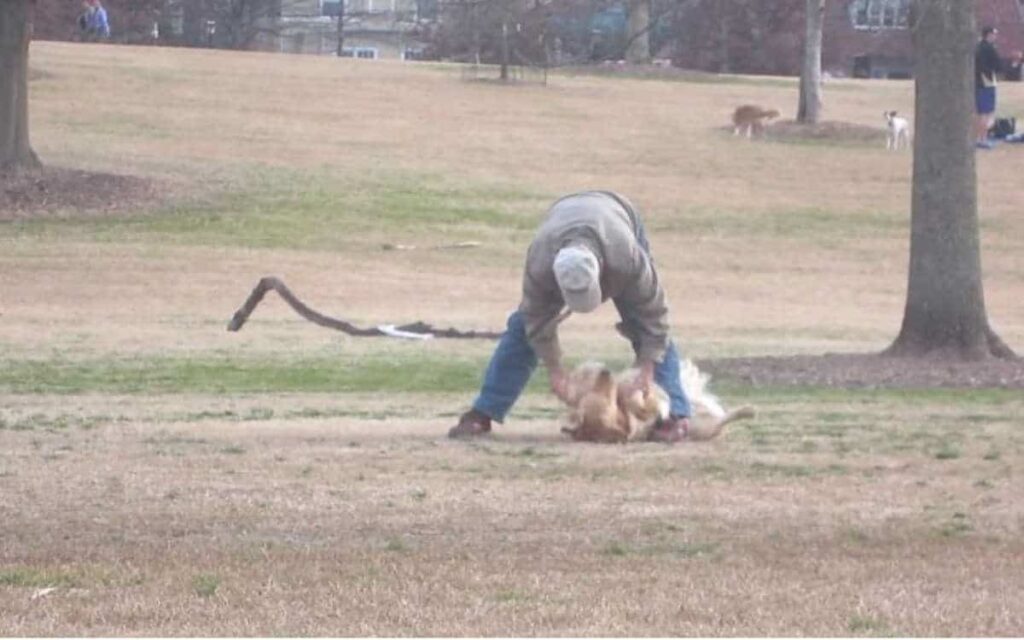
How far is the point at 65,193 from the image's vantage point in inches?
1141

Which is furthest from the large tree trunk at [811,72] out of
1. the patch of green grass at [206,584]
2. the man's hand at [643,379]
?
the patch of green grass at [206,584]

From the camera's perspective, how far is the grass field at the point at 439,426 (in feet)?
22.3

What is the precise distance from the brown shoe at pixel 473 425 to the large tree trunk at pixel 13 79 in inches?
764

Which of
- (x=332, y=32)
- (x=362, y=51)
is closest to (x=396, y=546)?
(x=332, y=32)

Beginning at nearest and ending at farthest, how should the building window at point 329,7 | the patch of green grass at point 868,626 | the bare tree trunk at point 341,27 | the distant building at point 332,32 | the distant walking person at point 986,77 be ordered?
the patch of green grass at point 868,626 → the distant walking person at point 986,77 → the bare tree trunk at point 341,27 → the building window at point 329,7 → the distant building at point 332,32

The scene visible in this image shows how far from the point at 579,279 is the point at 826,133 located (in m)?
33.1

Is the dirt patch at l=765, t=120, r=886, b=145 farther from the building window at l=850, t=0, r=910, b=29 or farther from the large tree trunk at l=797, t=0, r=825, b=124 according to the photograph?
the building window at l=850, t=0, r=910, b=29

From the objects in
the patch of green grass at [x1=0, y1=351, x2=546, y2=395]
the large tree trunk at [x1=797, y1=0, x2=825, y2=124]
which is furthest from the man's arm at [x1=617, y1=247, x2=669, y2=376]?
the large tree trunk at [x1=797, y1=0, x2=825, y2=124]

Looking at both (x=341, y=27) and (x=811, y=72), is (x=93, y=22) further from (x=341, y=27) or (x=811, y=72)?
(x=811, y=72)

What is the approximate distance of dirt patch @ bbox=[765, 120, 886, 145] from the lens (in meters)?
41.1

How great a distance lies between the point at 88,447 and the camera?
1023 centimetres

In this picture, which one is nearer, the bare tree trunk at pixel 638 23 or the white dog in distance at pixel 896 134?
the bare tree trunk at pixel 638 23

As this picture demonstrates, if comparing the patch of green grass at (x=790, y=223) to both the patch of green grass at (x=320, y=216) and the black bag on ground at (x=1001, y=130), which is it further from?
the black bag on ground at (x=1001, y=130)

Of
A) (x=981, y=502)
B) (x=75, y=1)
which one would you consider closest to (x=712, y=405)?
(x=981, y=502)
